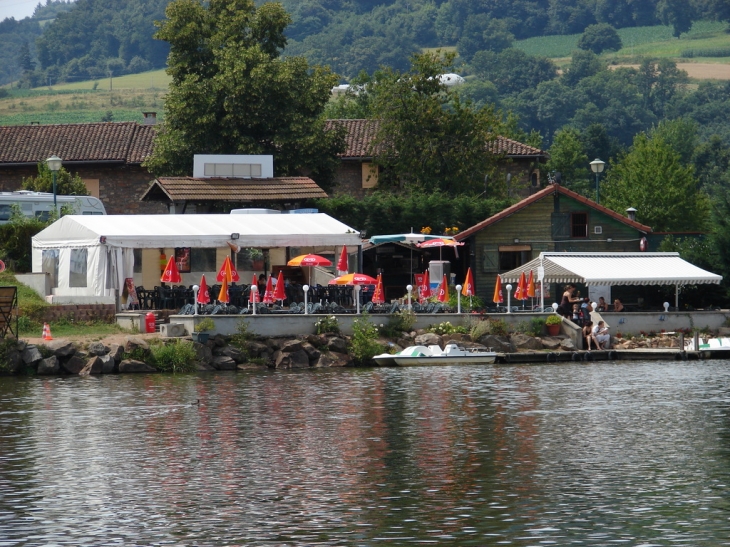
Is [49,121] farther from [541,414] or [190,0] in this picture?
[541,414]

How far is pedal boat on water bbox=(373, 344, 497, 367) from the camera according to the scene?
4034 centimetres

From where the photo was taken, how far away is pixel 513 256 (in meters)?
52.9

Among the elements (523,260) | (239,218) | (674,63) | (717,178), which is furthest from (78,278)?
(674,63)

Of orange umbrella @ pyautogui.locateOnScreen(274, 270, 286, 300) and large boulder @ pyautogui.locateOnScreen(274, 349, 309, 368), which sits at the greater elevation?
orange umbrella @ pyautogui.locateOnScreen(274, 270, 286, 300)

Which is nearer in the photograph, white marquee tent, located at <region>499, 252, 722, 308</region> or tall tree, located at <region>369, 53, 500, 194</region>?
white marquee tent, located at <region>499, 252, 722, 308</region>

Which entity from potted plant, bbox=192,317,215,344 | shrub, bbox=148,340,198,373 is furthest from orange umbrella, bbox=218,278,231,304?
shrub, bbox=148,340,198,373

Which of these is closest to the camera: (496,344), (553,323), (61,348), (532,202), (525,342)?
(61,348)

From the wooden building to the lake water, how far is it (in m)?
16.3

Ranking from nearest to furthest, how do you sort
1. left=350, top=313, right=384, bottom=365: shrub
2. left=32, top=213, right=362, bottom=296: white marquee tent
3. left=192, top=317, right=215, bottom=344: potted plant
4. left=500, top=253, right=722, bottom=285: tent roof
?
left=192, top=317, right=215, bottom=344: potted plant → left=350, top=313, right=384, bottom=365: shrub → left=32, top=213, right=362, bottom=296: white marquee tent → left=500, top=253, right=722, bottom=285: tent roof

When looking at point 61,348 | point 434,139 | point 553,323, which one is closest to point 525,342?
point 553,323

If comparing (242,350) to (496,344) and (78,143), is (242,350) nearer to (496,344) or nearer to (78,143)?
(496,344)

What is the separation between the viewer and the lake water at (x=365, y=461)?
18.2 m

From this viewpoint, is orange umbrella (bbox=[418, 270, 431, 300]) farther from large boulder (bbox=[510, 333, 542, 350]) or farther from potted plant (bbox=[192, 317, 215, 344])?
potted plant (bbox=[192, 317, 215, 344])

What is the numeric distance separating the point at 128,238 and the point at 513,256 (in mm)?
16731
